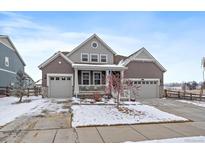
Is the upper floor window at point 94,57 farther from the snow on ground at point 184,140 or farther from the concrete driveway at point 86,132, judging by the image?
the snow on ground at point 184,140

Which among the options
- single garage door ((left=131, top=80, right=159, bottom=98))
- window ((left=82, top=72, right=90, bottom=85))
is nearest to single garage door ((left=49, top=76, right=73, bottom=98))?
window ((left=82, top=72, right=90, bottom=85))

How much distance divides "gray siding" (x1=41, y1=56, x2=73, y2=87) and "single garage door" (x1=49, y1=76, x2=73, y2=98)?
53 centimetres

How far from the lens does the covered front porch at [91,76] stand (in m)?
16.8

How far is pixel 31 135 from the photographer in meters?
5.83

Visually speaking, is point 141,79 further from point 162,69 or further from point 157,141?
point 157,141

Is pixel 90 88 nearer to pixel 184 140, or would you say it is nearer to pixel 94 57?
pixel 94 57

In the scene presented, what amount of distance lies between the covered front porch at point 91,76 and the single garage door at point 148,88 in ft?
8.05

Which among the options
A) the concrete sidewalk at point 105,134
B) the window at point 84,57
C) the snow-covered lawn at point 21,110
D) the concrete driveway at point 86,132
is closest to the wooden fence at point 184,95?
the window at point 84,57

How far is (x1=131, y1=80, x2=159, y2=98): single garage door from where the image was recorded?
60.8 ft

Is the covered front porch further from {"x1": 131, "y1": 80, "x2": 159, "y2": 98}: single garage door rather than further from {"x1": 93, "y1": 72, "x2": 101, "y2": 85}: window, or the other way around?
{"x1": 131, "y1": 80, "x2": 159, "y2": 98}: single garage door

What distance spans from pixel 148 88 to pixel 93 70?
17.8 feet
